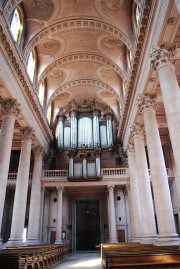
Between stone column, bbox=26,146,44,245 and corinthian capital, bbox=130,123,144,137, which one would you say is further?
stone column, bbox=26,146,44,245

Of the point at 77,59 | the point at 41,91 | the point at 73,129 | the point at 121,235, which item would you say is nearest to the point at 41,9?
the point at 77,59

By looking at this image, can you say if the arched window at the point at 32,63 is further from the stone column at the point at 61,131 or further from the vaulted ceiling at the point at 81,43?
the stone column at the point at 61,131

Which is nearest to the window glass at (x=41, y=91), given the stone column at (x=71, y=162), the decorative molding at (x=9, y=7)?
the stone column at (x=71, y=162)

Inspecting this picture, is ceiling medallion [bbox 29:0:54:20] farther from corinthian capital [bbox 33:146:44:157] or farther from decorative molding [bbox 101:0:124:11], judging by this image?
corinthian capital [bbox 33:146:44:157]

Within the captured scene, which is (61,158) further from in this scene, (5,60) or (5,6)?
(5,6)

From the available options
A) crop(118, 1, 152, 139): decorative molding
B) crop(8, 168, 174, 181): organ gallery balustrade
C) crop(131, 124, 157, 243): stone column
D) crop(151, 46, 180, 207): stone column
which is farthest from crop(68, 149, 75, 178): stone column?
crop(151, 46, 180, 207): stone column

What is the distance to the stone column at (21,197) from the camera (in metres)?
11.9

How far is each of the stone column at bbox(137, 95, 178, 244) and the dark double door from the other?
46.5 ft

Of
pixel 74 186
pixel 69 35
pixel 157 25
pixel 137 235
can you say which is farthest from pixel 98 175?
pixel 157 25

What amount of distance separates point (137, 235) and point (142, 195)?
12.5 feet

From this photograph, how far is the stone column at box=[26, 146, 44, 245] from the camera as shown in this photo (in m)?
15.0

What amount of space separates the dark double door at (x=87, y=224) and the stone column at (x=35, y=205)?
5.97 metres

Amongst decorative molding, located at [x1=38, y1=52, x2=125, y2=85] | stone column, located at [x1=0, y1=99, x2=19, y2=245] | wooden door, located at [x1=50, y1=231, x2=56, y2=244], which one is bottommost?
wooden door, located at [x1=50, y1=231, x2=56, y2=244]

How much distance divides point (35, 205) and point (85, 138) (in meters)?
8.22
